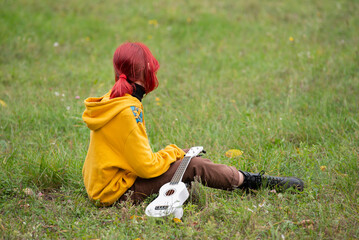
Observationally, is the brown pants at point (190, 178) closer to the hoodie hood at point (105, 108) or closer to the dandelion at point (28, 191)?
the hoodie hood at point (105, 108)

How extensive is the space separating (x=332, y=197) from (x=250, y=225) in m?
0.74

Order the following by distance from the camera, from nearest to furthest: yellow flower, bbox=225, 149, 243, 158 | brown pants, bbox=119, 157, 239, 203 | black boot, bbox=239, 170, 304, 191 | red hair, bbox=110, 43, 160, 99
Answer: red hair, bbox=110, 43, 160, 99, brown pants, bbox=119, 157, 239, 203, black boot, bbox=239, 170, 304, 191, yellow flower, bbox=225, 149, 243, 158

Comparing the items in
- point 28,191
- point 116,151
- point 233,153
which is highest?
point 116,151

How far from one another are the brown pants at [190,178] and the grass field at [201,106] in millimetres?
105

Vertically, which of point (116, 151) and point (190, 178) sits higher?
point (116, 151)

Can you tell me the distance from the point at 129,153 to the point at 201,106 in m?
1.93

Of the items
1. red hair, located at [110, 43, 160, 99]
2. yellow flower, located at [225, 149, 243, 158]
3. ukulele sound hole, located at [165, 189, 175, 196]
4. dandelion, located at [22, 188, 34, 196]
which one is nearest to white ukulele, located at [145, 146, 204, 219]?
ukulele sound hole, located at [165, 189, 175, 196]

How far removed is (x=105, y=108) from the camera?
99.7 inches

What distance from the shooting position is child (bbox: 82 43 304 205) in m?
2.51

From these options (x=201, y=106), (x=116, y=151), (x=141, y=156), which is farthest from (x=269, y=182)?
(x=201, y=106)

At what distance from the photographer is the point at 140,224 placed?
8.05ft

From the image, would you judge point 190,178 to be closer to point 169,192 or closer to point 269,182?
point 169,192

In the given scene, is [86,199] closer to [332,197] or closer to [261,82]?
[332,197]

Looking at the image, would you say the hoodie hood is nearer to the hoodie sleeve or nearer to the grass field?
the hoodie sleeve
